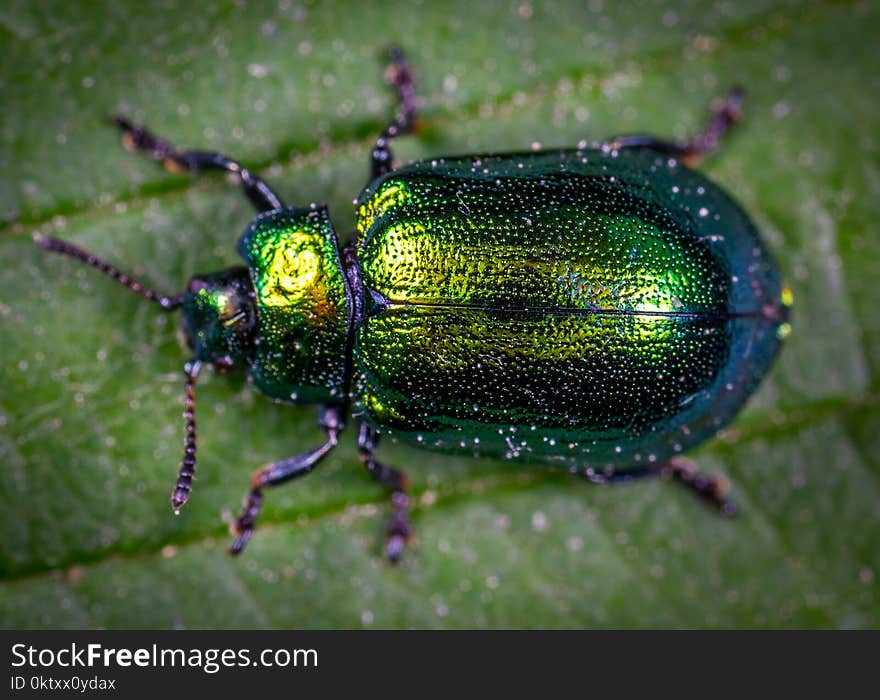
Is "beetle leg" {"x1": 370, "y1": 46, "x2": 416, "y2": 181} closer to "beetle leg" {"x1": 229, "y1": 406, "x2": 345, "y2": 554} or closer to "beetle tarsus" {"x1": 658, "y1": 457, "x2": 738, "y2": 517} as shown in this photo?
"beetle leg" {"x1": 229, "y1": 406, "x2": 345, "y2": 554}

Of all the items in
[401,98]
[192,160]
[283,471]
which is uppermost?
[401,98]

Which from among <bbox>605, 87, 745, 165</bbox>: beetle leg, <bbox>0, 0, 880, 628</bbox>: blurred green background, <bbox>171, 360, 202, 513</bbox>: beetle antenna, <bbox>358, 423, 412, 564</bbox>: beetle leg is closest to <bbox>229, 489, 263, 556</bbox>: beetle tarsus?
<bbox>0, 0, 880, 628</bbox>: blurred green background

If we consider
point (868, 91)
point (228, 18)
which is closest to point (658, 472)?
point (868, 91)

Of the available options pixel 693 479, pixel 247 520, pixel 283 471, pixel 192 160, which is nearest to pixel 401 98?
pixel 192 160

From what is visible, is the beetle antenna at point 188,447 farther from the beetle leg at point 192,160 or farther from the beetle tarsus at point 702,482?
the beetle tarsus at point 702,482

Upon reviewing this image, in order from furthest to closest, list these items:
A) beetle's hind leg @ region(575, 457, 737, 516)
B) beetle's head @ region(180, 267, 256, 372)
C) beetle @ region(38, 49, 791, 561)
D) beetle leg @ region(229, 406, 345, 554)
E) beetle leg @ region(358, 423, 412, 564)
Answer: beetle's hind leg @ region(575, 457, 737, 516)
beetle leg @ region(358, 423, 412, 564)
beetle leg @ region(229, 406, 345, 554)
beetle's head @ region(180, 267, 256, 372)
beetle @ region(38, 49, 791, 561)

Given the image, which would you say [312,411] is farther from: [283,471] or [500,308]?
[500,308]
